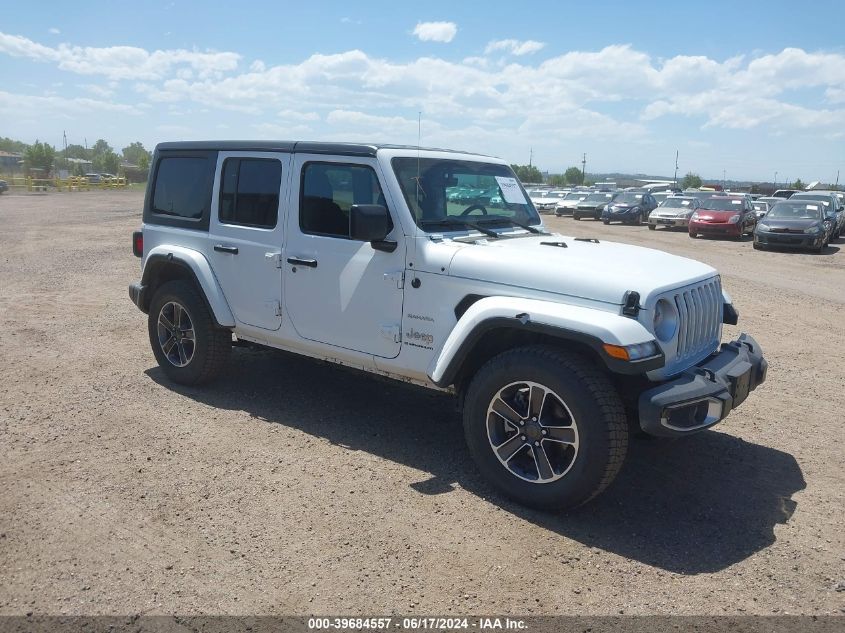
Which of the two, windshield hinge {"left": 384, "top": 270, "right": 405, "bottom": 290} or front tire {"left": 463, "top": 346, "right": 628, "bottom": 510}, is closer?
front tire {"left": 463, "top": 346, "right": 628, "bottom": 510}

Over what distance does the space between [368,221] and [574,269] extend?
1280 mm

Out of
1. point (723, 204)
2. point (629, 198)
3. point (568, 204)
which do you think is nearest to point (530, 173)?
point (568, 204)

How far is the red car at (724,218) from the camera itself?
22.3 meters

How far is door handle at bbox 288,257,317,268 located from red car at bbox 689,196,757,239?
20620 millimetres

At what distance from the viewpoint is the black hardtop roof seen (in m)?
4.67

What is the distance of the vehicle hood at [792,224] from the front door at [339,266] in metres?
17.4

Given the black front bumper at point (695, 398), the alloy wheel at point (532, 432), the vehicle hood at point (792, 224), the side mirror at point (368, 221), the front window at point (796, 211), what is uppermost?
the front window at point (796, 211)

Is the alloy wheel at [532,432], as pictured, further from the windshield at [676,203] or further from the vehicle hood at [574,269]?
the windshield at [676,203]

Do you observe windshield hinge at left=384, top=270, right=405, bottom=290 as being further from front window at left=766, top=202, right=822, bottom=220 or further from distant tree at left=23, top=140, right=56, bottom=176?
distant tree at left=23, top=140, right=56, bottom=176

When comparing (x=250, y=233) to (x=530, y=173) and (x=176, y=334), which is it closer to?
(x=176, y=334)

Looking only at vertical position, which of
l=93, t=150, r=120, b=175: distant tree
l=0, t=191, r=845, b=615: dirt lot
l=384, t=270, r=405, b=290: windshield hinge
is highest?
l=93, t=150, r=120, b=175: distant tree

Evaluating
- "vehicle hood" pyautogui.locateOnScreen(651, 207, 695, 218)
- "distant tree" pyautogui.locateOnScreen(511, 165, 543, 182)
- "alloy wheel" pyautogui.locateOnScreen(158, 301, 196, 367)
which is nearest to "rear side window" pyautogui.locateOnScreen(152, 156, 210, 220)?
"alloy wheel" pyautogui.locateOnScreen(158, 301, 196, 367)

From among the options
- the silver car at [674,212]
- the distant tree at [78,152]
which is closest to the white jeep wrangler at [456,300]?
the silver car at [674,212]

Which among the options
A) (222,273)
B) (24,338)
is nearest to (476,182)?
(222,273)
